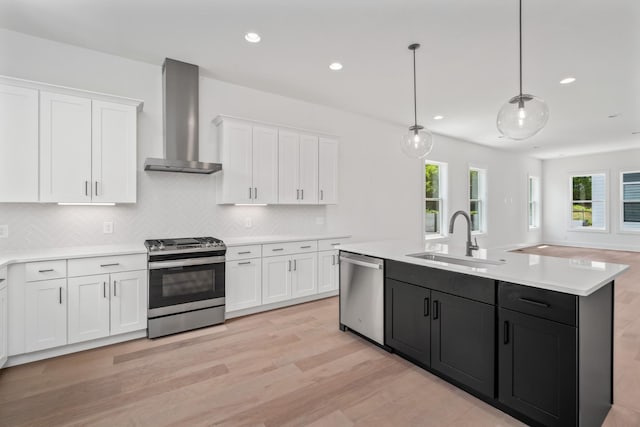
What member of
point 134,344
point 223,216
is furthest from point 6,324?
point 223,216

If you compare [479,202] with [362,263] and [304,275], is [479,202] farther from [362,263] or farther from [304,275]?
[362,263]

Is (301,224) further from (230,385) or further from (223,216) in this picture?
(230,385)

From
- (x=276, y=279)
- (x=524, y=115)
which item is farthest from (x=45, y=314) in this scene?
(x=524, y=115)

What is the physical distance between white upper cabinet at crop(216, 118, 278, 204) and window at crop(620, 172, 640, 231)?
10477 mm

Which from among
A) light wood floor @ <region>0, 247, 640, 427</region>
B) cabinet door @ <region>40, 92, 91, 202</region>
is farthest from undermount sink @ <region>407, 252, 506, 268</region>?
cabinet door @ <region>40, 92, 91, 202</region>

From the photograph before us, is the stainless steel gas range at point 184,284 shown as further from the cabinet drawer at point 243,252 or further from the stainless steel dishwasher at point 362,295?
the stainless steel dishwasher at point 362,295

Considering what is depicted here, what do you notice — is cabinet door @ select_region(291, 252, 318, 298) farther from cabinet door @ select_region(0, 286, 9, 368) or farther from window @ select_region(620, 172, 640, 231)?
window @ select_region(620, 172, 640, 231)

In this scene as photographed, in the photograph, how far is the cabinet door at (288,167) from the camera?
4.21 m

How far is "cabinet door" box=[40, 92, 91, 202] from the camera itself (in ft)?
9.24

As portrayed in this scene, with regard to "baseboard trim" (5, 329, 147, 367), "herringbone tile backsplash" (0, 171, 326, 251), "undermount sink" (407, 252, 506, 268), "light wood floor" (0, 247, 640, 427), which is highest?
"herringbone tile backsplash" (0, 171, 326, 251)

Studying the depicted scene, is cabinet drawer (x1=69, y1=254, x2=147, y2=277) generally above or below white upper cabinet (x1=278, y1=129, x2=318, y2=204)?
below

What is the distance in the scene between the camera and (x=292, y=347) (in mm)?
2943

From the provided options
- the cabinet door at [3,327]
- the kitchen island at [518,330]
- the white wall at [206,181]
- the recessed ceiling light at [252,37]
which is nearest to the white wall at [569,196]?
the white wall at [206,181]

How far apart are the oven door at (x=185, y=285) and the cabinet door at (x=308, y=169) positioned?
1567mm
